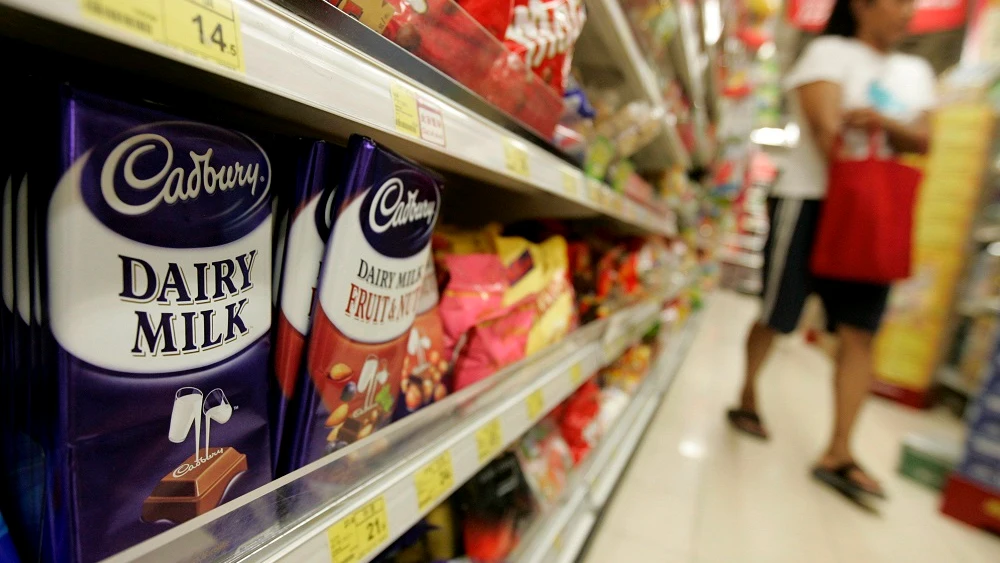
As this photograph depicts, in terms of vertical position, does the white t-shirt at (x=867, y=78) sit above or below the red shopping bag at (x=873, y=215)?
above

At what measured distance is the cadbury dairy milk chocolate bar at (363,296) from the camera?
43cm

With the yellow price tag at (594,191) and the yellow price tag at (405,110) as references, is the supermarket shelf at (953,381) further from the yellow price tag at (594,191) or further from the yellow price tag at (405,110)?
the yellow price tag at (405,110)

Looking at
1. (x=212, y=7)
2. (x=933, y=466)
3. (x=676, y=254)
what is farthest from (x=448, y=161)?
(x=933, y=466)

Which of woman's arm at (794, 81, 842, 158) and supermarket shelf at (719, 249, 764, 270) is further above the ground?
woman's arm at (794, 81, 842, 158)

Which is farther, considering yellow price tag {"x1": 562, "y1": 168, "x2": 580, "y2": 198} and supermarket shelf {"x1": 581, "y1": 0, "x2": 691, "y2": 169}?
supermarket shelf {"x1": 581, "y1": 0, "x2": 691, "y2": 169}

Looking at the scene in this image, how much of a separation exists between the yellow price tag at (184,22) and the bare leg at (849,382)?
1.98 metres

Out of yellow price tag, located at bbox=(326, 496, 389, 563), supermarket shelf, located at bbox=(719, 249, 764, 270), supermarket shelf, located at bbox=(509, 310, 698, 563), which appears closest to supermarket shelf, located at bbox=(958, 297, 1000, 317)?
supermarket shelf, located at bbox=(509, 310, 698, 563)

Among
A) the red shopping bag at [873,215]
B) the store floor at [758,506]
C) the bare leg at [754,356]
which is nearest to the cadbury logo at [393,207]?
the store floor at [758,506]

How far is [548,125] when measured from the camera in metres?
0.80

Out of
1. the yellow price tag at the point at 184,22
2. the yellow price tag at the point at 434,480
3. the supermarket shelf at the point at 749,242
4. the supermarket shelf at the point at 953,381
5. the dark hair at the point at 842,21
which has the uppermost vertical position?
the dark hair at the point at 842,21

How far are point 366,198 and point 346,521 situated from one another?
1.03ft

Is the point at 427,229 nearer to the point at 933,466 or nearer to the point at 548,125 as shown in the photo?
the point at 548,125

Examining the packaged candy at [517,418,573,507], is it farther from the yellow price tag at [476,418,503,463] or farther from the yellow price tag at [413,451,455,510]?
the yellow price tag at [413,451,455,510]

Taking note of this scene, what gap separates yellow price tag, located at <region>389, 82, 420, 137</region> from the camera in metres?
0.43
